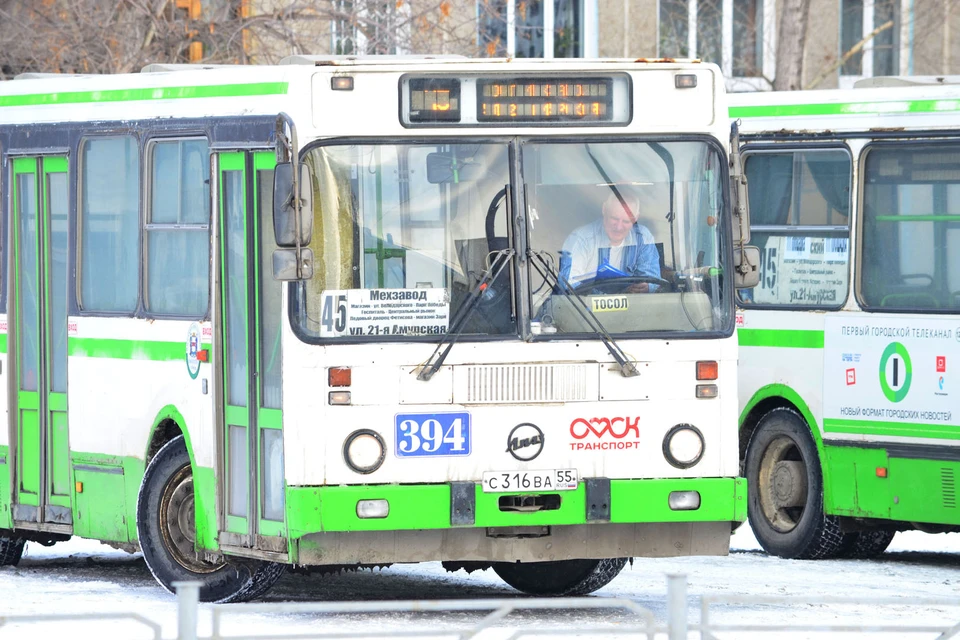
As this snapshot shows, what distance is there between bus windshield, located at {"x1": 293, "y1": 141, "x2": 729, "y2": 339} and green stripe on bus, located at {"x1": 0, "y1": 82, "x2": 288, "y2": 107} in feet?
1.84

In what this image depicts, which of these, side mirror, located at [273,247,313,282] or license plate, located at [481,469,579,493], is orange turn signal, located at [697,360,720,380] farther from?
side mirror, located at [273,247,313,282]

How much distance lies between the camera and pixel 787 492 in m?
14.2

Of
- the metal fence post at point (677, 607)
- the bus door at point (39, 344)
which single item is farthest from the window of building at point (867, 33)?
the metal fence post at point (677, 607)

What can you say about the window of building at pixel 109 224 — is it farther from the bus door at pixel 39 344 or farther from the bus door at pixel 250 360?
the bus door at pixel 250 360

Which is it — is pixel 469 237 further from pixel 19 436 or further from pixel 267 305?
pixel 19 436

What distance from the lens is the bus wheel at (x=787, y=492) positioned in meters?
13.8

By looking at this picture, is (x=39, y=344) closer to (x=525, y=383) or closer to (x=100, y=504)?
(x=100, y=504)

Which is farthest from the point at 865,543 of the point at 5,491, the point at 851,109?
the point at 5,491

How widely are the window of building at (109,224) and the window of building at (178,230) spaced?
→ 0.16 meters

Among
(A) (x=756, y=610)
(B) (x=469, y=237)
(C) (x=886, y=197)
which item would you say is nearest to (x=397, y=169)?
(B) (x=469, y=237)

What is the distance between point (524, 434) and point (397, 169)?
4.39ft

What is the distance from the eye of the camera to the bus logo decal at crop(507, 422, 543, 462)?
392 inches

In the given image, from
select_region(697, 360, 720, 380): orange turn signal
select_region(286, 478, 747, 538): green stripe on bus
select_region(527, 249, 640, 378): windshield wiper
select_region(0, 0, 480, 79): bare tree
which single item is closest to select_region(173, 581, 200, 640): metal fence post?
select_region(286, 478, 747, 538): green stripe on bus

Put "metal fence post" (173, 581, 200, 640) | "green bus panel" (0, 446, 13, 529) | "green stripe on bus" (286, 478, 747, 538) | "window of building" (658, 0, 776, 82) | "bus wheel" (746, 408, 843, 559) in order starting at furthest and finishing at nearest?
"window of building" (658, 0, 776, 82) → "bus wheel" (746, 408, 843, 559) → "green bus panel" (0, 446, 13, 529) → "green stripe on bus" (286, 478, 747, 538) → "metal fence post" (173, 581, 200, 640)
